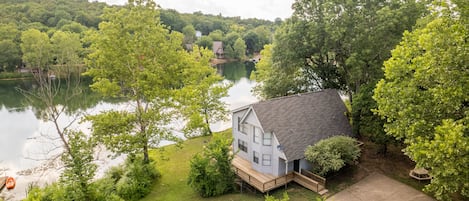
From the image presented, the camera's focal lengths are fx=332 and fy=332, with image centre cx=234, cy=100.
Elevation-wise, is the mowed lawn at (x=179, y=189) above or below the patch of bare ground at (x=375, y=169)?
below

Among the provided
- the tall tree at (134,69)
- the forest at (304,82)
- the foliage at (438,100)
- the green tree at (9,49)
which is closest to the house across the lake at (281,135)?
the forest at (304,82)

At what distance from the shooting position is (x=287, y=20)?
97.6 ft

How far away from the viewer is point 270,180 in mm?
20125

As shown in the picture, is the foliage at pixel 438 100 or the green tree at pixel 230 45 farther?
the green tree at pixel 230 45

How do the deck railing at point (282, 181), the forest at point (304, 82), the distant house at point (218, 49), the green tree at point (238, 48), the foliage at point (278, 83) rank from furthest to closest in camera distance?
the distant house at point (218, 49)
the green tree at point (238, 48)
the foliage at point (278, 83)
the deck railing at point (282, 181)
the forest at point (304, 82)

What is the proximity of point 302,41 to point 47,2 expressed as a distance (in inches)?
4136

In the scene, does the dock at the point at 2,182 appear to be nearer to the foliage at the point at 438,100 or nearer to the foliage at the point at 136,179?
the foliage at the point at 136,179

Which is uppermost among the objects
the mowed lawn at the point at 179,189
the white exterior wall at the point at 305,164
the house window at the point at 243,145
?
the house window at the point at 243,145

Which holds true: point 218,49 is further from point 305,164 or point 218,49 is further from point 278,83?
point 305,164

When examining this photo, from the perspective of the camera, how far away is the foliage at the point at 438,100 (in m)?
12.8

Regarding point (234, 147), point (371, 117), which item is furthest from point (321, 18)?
point (234, 147)

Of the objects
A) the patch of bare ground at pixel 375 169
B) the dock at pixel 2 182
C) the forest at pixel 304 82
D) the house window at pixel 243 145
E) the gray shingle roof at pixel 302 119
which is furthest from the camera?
the house window at pixel 243 145

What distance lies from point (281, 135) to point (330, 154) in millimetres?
3134

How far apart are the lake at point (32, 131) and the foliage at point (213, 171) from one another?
7.56m
